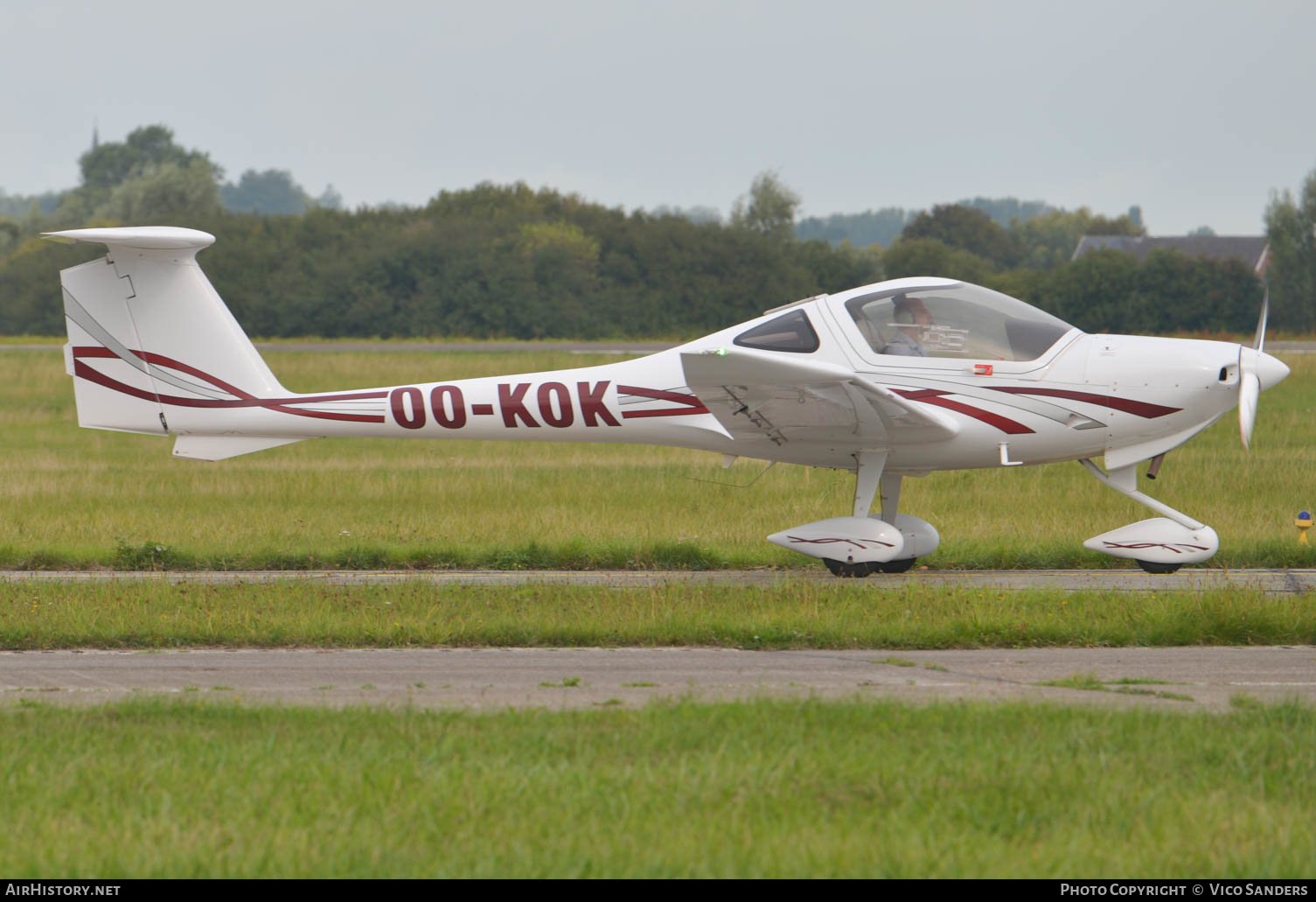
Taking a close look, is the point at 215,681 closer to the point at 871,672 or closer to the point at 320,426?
the point at 871,672

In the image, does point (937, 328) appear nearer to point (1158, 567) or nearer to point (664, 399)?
point (664, 399)

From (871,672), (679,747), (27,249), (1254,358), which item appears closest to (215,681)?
(679,747)

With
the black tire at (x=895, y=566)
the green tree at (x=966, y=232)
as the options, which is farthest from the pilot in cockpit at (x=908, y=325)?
the green tree at (x=966, y=232)

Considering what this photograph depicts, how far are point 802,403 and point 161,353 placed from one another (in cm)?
581

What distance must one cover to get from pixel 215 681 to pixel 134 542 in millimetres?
6436

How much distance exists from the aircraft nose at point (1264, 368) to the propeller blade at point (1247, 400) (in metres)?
0.06

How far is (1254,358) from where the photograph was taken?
10.9m

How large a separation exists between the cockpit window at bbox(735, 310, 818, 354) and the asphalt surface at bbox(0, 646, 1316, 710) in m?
3.31

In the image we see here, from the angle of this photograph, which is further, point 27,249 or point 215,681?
point 27,249

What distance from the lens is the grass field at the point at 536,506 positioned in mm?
12656

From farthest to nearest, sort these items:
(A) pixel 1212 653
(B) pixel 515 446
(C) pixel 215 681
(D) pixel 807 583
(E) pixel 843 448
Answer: (B) pixel 515 446, (E) pixel 843 448, (D) pixel 807 583, (A) pixel 1212 653, (C) pixel 215 681

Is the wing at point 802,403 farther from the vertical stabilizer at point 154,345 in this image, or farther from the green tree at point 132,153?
the green tree at point 132,153

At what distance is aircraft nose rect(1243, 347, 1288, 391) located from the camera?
10.8 m

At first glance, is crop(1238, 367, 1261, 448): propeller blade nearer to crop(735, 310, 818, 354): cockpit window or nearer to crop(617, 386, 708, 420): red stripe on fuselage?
crop(735, 310, 818, 354): cockpit window
